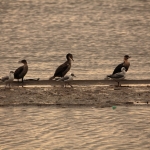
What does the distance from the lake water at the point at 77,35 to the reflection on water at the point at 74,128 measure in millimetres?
8384

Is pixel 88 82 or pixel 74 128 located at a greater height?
pixel 88 82

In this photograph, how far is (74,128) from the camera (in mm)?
17875

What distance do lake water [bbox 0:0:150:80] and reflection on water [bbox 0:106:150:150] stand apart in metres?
8.38

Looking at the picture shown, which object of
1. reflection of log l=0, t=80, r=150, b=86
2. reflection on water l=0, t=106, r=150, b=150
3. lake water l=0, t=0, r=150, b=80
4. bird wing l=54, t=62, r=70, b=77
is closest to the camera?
reflection on water l=0, t=106, r=150, b=150

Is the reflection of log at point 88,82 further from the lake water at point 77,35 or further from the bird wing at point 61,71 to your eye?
the lake water at point 77,35

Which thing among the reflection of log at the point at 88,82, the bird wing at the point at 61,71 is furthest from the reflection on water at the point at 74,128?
the bird wing at the point at 61,71

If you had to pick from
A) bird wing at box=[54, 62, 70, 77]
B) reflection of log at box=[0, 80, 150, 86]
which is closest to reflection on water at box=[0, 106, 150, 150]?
reflection of log at box=[0, 80, 150, 86]

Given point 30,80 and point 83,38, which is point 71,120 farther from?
point 83,38

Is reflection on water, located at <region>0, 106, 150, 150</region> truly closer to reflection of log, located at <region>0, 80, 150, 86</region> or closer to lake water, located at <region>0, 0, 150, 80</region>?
reflection of log, located at <region>0, 80, 150, 86</region>

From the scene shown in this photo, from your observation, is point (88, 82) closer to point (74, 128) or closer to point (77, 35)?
point (74, 128)

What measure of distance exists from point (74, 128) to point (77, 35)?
32.3 m

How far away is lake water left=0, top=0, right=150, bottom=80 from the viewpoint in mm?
34031

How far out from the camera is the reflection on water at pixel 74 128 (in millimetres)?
16109

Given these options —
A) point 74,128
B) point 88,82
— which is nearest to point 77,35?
point 88,82
